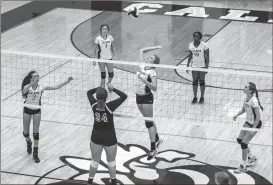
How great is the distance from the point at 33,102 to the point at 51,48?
27.2 feet

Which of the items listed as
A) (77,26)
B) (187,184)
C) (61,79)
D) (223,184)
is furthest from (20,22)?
(223,184)

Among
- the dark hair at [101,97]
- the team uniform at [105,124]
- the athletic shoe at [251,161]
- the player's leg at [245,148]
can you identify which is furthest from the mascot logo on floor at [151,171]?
the dark hair at [101,97]

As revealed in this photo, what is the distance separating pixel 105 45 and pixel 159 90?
1.88m

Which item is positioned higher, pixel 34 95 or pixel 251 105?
pixel 251 105

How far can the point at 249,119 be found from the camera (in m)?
12.9

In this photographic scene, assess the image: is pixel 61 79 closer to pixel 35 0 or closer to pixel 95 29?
pixel 95 29

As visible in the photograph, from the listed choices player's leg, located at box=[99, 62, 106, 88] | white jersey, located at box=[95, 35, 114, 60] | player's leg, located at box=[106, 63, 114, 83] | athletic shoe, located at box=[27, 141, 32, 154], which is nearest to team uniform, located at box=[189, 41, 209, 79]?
white jersey, located at box=[95, 35, 114, 60]

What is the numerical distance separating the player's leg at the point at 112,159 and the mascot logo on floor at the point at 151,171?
613 mm

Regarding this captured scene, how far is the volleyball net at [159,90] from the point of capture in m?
16.2

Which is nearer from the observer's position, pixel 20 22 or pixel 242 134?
pixel 242 134

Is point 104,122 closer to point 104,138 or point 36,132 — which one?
point 104,138

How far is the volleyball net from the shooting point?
16.2 metres

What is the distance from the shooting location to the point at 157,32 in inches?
922

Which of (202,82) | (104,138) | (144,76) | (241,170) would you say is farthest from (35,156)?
(202,82)
